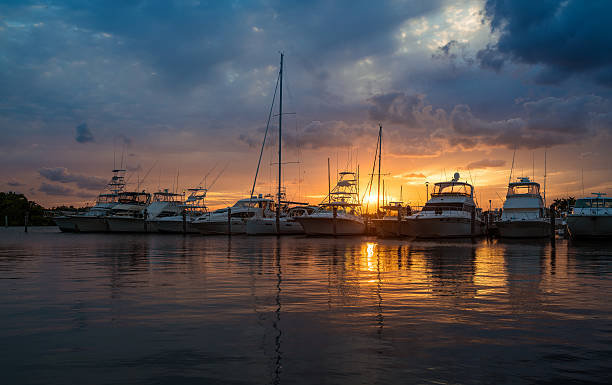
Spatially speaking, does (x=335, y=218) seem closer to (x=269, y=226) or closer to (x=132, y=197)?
(x=269, y=226)

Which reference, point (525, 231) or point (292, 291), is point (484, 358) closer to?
point (292, 291)

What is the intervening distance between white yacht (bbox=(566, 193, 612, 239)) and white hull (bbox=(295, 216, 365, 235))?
22301 millimetres

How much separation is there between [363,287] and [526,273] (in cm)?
727

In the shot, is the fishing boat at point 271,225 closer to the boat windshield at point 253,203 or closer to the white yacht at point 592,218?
the boat windshield at point 253,203

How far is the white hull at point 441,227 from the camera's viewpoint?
1737 inches

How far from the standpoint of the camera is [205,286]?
1329 centimetres

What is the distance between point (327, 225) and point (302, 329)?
151 ft

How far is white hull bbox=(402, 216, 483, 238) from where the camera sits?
4412 centimetres

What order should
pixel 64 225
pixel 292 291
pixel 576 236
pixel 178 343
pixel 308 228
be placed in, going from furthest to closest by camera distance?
1. pixel 64 225
2. pixel 308 228
3. pixel 576 236
4. pixel 292 291
5. pixel 178 343

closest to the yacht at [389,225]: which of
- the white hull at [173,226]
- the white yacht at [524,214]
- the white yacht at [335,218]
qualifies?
the white yacht at [335,218]

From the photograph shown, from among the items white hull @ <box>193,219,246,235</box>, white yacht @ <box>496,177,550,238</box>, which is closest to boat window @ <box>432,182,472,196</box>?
white yacht @ <box>496,177,550,238</box>

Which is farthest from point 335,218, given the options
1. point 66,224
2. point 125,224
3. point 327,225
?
point 66,224

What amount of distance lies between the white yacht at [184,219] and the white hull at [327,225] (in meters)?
17.4

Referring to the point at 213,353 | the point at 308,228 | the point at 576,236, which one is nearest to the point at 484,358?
the point at 213,353
